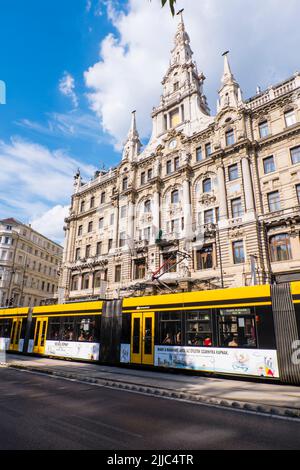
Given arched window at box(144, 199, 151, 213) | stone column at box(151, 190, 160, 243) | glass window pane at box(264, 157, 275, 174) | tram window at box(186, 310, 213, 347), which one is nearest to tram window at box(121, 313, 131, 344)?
tram window at box(186, 310, 213, 347)

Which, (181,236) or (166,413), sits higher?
(181,236)

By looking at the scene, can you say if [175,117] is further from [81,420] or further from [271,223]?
[81,420]

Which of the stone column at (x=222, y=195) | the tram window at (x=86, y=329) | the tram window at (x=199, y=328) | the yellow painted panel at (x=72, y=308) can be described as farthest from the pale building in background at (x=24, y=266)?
the tram window at (x=199, y=328)

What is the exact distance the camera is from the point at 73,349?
57.2 ft

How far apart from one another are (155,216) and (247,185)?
1138 centimetres

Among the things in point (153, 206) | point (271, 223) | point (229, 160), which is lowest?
point (271, 223)

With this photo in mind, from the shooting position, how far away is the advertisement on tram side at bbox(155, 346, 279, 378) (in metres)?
10.7

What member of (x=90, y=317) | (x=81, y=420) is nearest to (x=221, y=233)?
(x=90, y=317)

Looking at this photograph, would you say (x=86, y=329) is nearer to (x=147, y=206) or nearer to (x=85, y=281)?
(x=147, y=206)

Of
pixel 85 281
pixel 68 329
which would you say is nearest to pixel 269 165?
pixel 68 329

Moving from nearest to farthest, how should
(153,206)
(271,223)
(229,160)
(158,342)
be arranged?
(158,342)
(271,223)
(229,160)
(153,206)

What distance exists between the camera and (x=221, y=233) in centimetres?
2761

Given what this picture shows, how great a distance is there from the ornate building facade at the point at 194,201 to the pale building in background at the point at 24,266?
18.9 metres

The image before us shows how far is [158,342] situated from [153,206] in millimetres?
22908
